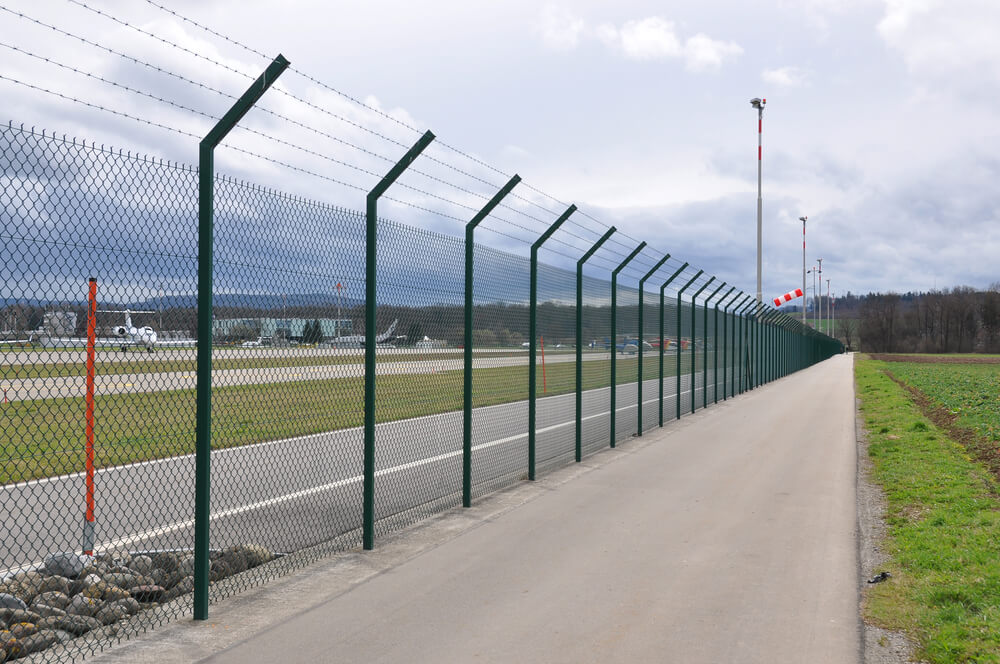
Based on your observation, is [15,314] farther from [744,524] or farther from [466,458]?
[744,524]

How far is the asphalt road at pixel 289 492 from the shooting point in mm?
6027

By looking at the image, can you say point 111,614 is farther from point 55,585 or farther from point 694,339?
point 694,339

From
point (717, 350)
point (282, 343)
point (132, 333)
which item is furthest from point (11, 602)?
point (717, 350)


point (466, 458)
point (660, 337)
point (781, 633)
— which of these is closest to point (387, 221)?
point (466, 458)

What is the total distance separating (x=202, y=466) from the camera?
4520 mm

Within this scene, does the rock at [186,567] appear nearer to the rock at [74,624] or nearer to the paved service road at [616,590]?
the paved service road at [616,590]

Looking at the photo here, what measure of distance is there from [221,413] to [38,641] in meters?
1.41

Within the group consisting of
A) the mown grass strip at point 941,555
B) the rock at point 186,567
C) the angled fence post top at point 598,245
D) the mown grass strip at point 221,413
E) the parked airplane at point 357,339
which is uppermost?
the angled fence post top at point 598,245

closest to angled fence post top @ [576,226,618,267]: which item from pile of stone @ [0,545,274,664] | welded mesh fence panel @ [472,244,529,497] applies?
welded mesh fence panel @ [472,244,529,497]

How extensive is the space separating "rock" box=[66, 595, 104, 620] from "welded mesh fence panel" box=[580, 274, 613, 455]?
7.02 meters

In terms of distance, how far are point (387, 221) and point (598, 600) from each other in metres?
3.11

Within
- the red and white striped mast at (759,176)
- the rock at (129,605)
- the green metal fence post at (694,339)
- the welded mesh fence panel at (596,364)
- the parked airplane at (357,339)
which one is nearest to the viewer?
the rock at (129,605)

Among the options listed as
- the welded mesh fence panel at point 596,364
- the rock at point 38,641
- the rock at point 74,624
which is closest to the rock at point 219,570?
the rock at point 74,624

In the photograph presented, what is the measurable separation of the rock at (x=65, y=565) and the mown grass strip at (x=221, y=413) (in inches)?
20.8
